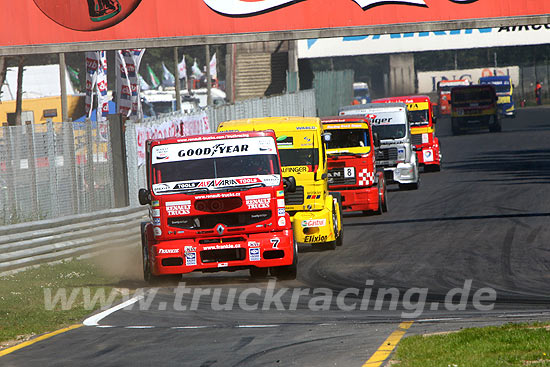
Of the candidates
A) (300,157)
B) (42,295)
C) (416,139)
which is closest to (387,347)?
(42,295)

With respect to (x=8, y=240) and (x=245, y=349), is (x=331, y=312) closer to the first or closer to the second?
(x=245, y=349)

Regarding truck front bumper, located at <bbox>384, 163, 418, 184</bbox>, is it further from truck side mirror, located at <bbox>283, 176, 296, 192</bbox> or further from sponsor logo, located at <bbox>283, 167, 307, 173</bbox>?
truck side mirror, located at <bbox>283, 176, 296, 192</bbox>

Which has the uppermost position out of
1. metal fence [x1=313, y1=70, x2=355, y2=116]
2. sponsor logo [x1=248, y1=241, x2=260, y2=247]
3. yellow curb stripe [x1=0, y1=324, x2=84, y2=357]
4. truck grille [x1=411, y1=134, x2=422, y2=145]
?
metal fence [x1=313, y1=70, x2=355, y2=116]

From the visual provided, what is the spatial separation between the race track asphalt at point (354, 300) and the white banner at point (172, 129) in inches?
204

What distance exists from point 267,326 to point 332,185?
11.2 metres

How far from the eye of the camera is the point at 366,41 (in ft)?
215

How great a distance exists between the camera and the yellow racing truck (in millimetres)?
16828

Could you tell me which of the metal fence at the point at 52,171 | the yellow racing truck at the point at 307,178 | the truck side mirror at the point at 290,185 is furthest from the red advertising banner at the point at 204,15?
the truck side mirror at the point at 290,185

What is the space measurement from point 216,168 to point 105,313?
3020 millimetres

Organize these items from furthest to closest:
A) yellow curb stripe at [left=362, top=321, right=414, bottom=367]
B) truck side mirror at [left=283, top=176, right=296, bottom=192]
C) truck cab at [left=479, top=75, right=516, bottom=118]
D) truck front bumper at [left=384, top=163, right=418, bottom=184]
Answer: truck cab at [left=479, top=75, right=516, bottom=118] → truck front bumper at [left=384, top=163, right=418, bottom=184] → truck side mirror at [left=283, top=176, right=296, bottom=192] → yellow curb stripe at [left=362, top=321, right=414, bottom=367]

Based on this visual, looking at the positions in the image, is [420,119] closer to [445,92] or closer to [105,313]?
[105,313]

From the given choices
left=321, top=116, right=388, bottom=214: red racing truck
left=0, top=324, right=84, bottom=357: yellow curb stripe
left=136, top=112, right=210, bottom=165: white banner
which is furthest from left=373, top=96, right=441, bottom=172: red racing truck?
left=0, top=324, right=84, bottom=357: yellow curb stripe

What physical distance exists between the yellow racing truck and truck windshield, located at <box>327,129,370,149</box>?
340cm

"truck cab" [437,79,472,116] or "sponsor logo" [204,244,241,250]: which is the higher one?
"truck cab" [437,79,472,116]
